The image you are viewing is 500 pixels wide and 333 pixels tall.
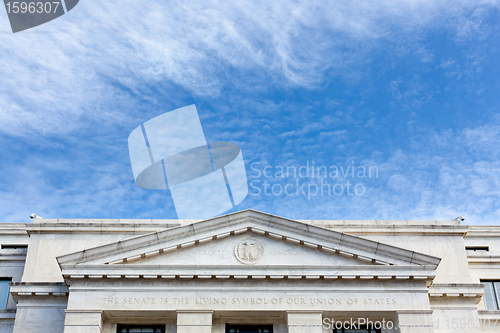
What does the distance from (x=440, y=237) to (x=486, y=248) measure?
5000mm

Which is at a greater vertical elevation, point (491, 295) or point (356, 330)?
point (491, 295)

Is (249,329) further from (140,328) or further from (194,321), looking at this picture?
(140,328)

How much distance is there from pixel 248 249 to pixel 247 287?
2129 millimetres

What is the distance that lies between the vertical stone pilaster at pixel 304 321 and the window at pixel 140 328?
6896 millimetres

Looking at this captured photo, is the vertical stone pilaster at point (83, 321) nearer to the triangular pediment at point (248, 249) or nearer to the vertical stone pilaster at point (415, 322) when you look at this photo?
the triangular pediment at point (248, 249)

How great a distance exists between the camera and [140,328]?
104 feet

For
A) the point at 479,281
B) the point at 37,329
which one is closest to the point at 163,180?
the point at 37,329

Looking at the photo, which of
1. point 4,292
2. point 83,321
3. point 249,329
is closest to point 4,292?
point 4,292

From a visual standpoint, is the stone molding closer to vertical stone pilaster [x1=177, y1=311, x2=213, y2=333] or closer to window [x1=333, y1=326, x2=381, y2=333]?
vertical stone pilaster [x1=177, y1=311, x2=213, y2=333]

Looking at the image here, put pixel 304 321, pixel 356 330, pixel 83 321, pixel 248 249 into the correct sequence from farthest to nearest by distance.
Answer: pixel 248 249
pixel 356 330
pixel 304 321
pixel 83 321

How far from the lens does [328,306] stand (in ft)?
101

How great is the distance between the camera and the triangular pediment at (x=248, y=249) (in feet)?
103

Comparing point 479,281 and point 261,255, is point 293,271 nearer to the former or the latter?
point 261,255

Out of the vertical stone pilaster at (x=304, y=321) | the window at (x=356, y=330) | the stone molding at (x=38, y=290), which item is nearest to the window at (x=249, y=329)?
the vertical stone pilaster at (x=304, y=321)
